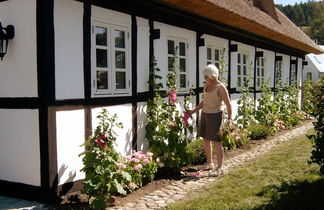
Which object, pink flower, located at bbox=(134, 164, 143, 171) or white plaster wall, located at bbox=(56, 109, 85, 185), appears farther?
→ pink flower, located at bbox=(134, 164, 143, 171)

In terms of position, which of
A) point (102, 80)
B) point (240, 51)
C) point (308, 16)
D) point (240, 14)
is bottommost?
point (102, 80)

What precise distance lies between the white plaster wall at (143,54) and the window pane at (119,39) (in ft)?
1.06

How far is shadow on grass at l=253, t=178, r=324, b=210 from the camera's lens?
12.8 ft

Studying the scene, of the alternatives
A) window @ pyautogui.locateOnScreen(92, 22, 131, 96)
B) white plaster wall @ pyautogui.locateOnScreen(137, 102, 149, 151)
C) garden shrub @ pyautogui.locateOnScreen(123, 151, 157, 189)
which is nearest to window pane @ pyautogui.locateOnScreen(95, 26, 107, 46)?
window @ pyautogui.locateOnScreen(92, 22, 131, 96)

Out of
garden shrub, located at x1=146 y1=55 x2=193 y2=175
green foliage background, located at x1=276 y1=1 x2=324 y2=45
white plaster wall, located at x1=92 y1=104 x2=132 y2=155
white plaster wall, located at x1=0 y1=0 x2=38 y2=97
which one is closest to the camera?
white plaster wall, located at x1=0 y1=0 x2=38 y2=97

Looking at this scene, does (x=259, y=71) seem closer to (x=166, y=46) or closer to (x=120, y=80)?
(x=166, y=46)

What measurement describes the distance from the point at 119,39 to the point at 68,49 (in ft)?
3.73

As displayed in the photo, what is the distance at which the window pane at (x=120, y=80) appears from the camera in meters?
5.39

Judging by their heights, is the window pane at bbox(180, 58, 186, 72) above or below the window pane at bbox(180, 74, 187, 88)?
above

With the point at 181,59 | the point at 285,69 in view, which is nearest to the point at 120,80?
the point at 181,59

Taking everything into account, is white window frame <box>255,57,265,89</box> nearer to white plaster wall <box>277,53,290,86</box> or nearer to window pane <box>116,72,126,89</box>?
white plaster wall <box>277,53,290,86</box>

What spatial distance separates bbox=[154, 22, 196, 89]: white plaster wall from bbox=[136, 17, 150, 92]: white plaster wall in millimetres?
287

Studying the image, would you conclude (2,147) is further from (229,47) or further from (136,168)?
(229,47)

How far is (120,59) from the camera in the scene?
543 cm
